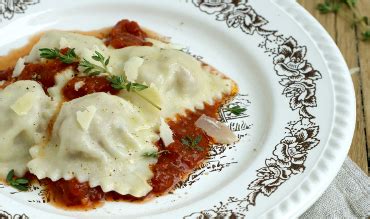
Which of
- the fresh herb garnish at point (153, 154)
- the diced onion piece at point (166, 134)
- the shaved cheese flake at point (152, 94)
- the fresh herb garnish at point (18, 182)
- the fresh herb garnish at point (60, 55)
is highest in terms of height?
the fresh herb garnish at point (60, 55)

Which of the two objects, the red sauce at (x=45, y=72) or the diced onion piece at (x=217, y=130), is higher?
the red sauce at (x=45, y=72)

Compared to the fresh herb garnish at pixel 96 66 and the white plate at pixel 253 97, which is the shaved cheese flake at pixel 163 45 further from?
the fresh herb garnish at pixel 96 66

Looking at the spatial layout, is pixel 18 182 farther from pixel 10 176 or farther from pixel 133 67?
pixel 133 67

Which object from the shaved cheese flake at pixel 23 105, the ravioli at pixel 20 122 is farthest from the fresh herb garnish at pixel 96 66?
Result: the shaved cheese flake at pixel 23 105

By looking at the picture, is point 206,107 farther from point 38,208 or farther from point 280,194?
point 38,208

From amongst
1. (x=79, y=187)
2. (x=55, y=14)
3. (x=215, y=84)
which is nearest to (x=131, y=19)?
(x=55, y=14)

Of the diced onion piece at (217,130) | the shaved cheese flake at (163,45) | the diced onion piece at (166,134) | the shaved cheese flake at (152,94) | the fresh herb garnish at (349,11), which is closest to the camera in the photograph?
the diced onion piece at (166,134)

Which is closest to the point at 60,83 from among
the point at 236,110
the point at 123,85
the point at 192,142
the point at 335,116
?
the point at 123,85
